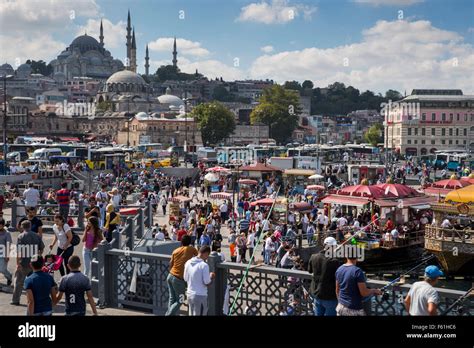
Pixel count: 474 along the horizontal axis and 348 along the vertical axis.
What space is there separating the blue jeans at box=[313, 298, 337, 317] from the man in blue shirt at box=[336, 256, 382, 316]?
0.21 m

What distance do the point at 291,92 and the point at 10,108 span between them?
3950 cm

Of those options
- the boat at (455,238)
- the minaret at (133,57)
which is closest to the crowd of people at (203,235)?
the boat at (455,238)

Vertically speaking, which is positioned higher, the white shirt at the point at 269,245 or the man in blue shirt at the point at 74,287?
the man in blue shirt at the point at 74,287

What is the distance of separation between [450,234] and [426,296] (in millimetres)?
14670

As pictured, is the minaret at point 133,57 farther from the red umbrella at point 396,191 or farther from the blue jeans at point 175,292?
the blue jeans at point 175,292

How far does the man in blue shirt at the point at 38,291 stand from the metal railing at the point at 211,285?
1617 mm

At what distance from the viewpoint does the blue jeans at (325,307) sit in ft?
23.2

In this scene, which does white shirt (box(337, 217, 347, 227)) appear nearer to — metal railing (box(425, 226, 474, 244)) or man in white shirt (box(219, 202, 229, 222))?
metal railing (box(425, 226, 474, 244))

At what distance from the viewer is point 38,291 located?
23.8 feet

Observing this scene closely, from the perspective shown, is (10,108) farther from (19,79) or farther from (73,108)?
(19,79)

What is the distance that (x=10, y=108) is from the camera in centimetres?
10225

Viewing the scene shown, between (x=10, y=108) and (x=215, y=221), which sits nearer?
(x=215, y=221)

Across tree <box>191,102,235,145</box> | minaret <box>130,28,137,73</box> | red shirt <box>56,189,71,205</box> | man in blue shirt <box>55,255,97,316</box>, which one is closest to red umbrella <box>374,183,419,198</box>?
red shirt <box>56,189,71,205</box>
